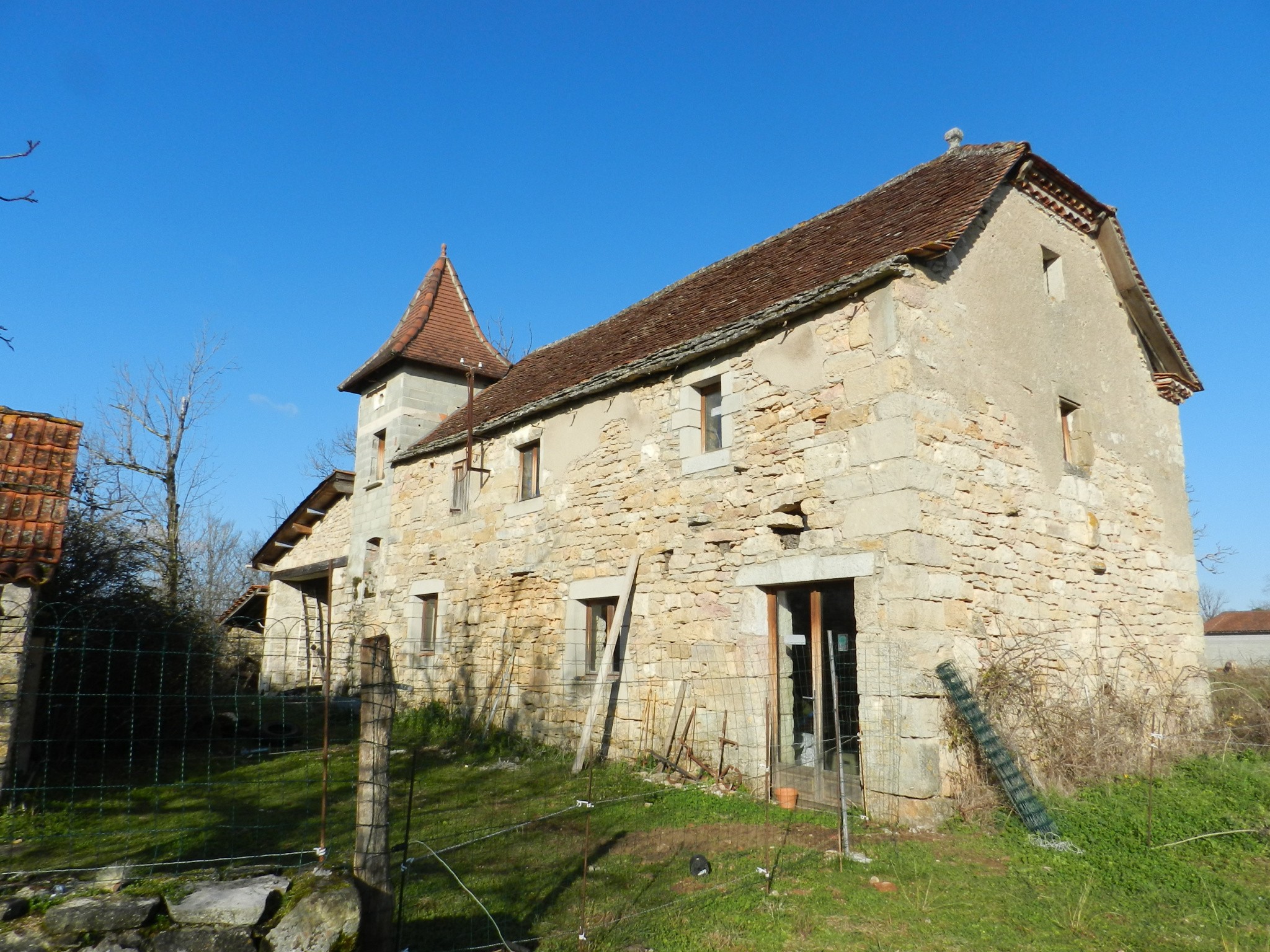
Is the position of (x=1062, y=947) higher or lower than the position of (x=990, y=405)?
lower

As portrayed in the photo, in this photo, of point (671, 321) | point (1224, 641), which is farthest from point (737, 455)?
point (1224, 641)

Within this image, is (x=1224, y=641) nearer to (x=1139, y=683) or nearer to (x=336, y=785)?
(x=1139, y=683)

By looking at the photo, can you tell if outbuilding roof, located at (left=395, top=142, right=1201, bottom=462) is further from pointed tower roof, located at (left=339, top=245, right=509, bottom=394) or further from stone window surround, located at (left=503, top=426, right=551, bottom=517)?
pointed tower roof, located at (left=339, top=245, right=509, bottom=394)

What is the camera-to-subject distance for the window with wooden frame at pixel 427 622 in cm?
1366

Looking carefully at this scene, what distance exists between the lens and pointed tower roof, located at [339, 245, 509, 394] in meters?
16.0

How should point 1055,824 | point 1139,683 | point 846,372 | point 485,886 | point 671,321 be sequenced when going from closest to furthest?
point 485,886 < point 1055,824 < point 846,372 < point 1139,683 < point 671,321

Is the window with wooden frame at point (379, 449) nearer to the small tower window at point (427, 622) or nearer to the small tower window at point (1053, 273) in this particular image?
the small tower window at point (427, 622)

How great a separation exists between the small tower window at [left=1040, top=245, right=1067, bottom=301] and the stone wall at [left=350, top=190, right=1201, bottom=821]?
0.17 m

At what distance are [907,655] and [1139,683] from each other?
4.20 m

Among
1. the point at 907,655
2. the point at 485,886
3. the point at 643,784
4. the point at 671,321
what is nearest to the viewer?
the point at 485,886

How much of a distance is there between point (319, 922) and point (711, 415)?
22.8 feet

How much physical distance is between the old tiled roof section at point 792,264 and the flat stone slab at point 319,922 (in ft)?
21.5

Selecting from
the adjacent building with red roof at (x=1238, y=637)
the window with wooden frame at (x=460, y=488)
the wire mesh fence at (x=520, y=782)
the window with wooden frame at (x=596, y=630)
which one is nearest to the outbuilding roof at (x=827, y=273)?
the window with wooden frame at (x=460, y=488)

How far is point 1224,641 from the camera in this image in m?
38.3
